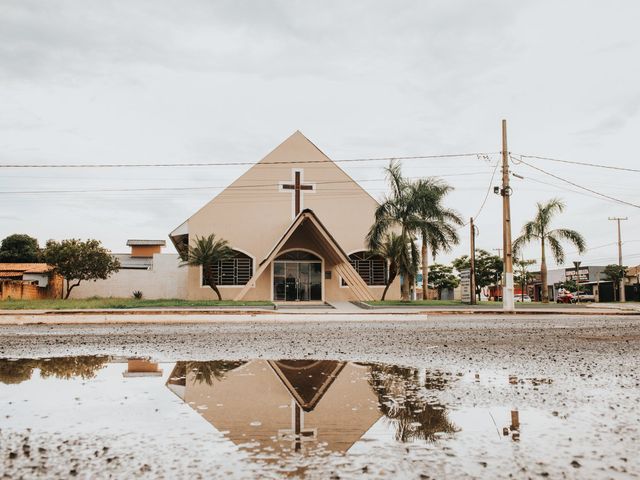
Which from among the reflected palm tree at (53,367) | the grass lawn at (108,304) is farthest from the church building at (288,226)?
the reflected palm tree at (53,367)

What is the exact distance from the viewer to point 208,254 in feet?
113

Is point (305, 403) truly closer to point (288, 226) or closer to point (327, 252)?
point (327, 252)

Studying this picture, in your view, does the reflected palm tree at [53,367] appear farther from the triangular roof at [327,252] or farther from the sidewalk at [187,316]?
the triangular roof at [327,252]

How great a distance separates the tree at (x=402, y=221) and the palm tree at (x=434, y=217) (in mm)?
306

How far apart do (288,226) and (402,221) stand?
7.60 meters

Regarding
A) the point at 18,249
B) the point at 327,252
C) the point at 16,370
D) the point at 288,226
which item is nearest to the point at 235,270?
the point at 288,226

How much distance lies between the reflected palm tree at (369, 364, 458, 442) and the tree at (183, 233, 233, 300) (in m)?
27.6

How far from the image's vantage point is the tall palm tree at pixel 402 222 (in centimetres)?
3384

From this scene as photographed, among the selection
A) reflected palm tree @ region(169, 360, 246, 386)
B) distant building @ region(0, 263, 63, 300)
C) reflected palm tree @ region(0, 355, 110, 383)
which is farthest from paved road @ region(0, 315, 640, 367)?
distant building @ region(0, 263, 63, 300)

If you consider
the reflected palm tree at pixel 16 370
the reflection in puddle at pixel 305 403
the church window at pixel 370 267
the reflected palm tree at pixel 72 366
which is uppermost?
the church window at pixel 370 267

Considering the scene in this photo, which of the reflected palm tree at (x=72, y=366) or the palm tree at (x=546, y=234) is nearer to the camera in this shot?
the reflected palm tree at (x=72, y=366)

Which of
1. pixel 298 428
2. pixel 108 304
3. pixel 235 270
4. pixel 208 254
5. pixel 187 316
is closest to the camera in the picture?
pixel 298 428

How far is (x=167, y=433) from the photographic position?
4133 millimetres

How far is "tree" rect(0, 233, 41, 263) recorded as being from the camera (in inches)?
2869
